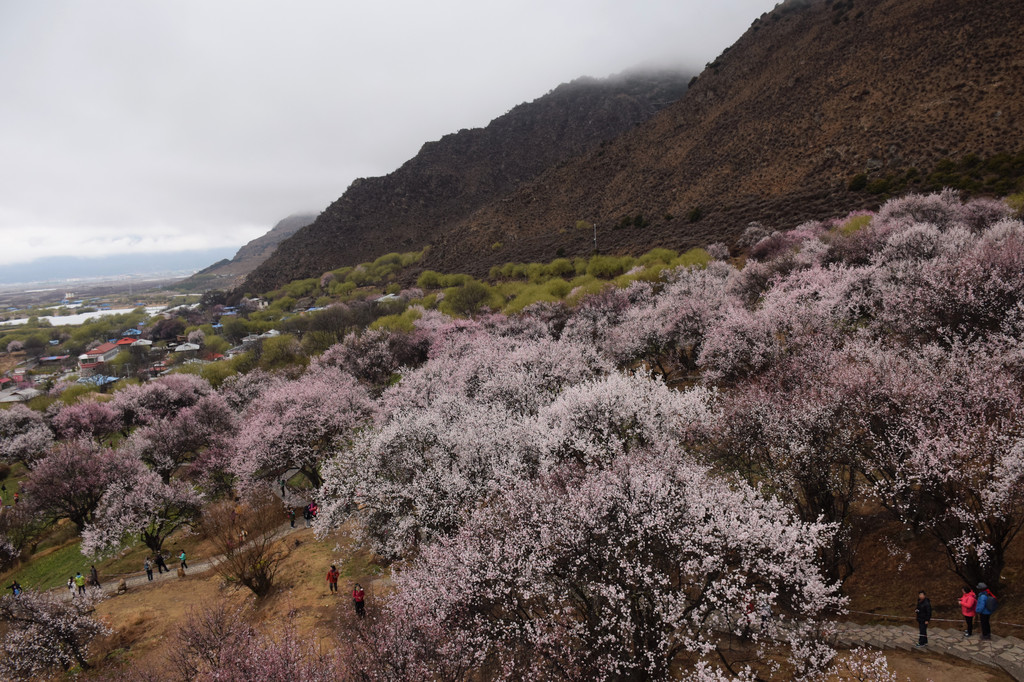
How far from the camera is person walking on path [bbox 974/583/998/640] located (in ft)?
29.7

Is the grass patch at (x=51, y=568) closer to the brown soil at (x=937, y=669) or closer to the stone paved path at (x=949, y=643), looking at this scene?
the stone paved path at (x=949, y=643)

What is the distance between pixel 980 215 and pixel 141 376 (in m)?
110

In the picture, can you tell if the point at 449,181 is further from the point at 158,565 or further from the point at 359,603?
the point at 359,603

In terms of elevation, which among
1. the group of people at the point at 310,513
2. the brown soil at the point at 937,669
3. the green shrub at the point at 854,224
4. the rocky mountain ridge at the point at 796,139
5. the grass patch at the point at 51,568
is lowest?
the grass patch at the point at 51,568

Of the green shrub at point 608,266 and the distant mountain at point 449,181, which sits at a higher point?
the distant mountain at point 449,181

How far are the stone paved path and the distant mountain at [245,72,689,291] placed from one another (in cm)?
10490

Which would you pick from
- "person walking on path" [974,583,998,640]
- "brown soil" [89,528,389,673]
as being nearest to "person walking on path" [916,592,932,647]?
"person walking on path" [974,583,998,640]

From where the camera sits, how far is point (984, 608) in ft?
29.7

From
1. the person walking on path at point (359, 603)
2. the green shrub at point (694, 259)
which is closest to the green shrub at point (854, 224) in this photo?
the green shrub at point (694, 259)

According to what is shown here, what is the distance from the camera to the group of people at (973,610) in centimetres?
906

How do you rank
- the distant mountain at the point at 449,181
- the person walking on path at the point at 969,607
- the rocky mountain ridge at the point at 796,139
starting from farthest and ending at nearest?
1. the distant mountain at the point at 449,181
2. the rocky mountain ridge at the point at 796,139
3. the person walking on path at the point at 969,607

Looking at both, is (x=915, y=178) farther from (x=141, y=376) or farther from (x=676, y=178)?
(x=141, y=376)

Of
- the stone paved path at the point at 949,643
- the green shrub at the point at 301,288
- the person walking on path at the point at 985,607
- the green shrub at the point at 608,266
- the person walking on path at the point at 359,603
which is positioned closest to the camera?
the stone paved path at the point at 949,643

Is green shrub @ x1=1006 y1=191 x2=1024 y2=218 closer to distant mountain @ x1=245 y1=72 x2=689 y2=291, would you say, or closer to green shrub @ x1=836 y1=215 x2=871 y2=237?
green shrub @ x1=836 y1=215 x2=871 y2=237
